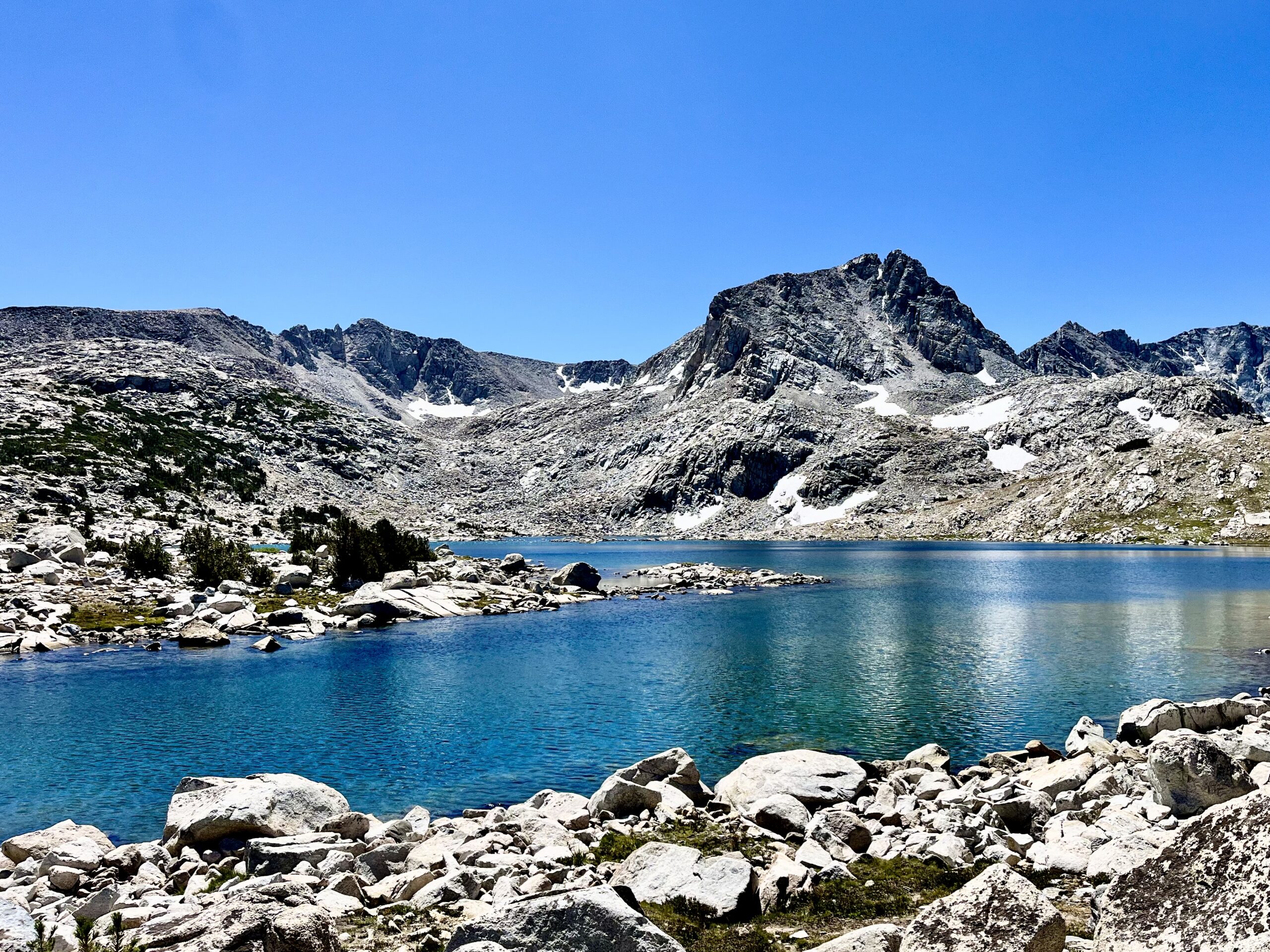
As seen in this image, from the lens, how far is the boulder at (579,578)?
104 metres

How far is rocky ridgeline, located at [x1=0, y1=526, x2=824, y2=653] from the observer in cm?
6056

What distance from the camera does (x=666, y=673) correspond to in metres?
51.0

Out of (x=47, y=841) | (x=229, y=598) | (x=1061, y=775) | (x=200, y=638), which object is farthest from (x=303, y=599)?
(x=1061, y=775)

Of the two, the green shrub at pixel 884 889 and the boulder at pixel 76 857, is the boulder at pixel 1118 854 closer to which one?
the green shrub at pixel 884 889

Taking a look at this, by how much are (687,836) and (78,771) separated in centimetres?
2547

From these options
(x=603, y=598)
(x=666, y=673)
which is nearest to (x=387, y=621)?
(x=603, y=598)

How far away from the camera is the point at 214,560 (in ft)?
271

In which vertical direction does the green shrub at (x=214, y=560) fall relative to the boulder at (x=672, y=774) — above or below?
above

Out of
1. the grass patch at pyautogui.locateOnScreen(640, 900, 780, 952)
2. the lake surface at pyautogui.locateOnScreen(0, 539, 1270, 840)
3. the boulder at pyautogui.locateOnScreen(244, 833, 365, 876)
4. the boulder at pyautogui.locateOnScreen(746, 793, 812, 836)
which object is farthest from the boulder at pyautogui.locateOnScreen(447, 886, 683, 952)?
the lake surface at pyautogui.locateOnScreen(0, 539, 1270, 840)

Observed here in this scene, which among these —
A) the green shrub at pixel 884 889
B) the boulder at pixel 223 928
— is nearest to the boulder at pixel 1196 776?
the green shrub at pixel 884 889

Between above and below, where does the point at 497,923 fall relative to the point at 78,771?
above

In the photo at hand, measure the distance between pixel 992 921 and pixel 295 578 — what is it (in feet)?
279

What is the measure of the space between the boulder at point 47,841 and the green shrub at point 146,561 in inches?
2688

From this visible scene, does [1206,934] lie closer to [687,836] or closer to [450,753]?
[687,836]
